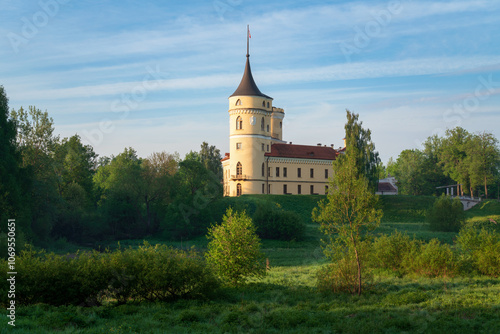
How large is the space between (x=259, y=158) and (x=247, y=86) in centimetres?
998

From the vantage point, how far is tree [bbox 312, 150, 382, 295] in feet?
66.8

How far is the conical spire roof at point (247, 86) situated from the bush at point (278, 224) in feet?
69.7

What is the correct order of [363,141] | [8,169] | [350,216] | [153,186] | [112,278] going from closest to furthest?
[112,278]
[350,216]
[8,169]
[153,186]
[363,141]

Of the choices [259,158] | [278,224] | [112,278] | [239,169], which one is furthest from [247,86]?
[112,278]

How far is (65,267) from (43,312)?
88.7 inches

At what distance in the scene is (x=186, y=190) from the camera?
2087 inches

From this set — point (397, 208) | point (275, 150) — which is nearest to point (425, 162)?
point (397, 208)

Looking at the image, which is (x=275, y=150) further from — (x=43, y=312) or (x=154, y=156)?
(x=43, y=312)

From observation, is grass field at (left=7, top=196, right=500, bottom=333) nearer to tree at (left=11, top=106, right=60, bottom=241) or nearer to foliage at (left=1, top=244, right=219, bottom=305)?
foliage at (left=1, top=244, right=219, bottom=305)

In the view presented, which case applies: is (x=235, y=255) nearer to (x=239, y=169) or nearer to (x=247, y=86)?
(x=239, y=169)

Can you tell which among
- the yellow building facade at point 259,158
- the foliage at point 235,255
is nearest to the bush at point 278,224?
the yellow building facade at point 259,158

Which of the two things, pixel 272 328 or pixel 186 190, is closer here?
pixel 272 328

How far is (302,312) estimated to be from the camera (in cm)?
1703

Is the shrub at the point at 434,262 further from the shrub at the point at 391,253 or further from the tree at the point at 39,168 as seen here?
the tree at the point at 39,168
